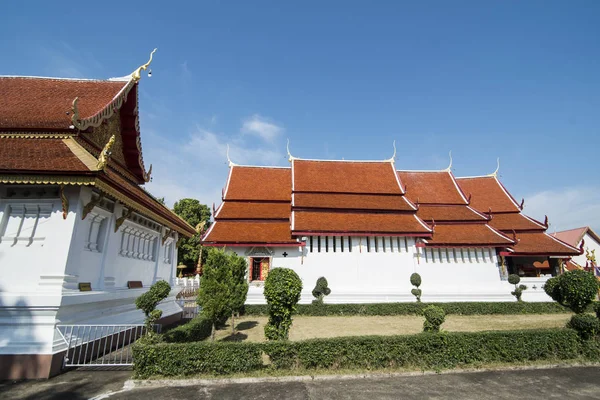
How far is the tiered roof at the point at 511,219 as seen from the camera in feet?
68.2

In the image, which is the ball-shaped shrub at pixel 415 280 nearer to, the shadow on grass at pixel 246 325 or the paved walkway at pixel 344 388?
the shadow on grass at pixel 246 325

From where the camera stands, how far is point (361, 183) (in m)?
24.2

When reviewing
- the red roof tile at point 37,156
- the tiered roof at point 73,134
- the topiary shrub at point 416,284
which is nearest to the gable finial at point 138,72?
the tiered roof at point 73,134

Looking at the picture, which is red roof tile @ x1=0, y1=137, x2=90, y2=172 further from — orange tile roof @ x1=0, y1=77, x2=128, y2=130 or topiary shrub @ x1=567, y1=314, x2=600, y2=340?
topiary shrub @ x1=567, y1=314, x2=600, y2=340

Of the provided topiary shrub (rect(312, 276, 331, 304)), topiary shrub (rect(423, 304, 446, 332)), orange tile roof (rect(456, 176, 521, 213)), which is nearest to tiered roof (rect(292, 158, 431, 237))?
topiary shrub (rect(312, 276, 331, 304))

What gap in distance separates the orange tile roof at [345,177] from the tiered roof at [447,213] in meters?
2.27

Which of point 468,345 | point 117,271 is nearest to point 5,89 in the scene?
point 117,271

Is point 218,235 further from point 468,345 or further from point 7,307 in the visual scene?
point 468,345

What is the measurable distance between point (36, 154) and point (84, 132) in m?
1.39

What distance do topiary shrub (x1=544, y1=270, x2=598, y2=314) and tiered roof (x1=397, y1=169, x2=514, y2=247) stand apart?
11068mm

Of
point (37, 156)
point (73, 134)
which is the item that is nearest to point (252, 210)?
point (73, 134)

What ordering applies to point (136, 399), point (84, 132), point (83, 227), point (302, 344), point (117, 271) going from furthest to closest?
point (117, 271), point (84, 132), point (83, 227), point (302, 344), point (136, 399)

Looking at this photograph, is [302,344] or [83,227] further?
[83,227]

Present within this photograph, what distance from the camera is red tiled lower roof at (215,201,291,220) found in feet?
70.9
